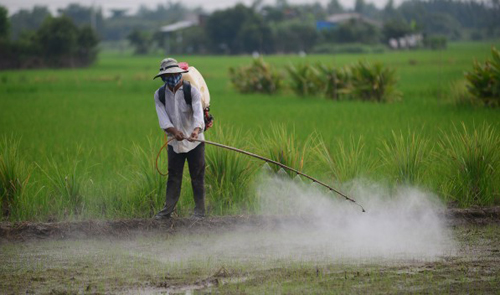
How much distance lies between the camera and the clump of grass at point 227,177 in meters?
6.51

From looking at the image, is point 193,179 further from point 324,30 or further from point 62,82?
point 324,30

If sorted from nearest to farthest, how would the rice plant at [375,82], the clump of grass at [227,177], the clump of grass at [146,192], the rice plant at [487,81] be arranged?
the clump of grass at [146,192] → the clump of grass at [227,177] → the rice plant at [487,81] → the rice plant at [375,82]

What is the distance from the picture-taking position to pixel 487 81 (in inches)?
517

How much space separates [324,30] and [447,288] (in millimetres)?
32779

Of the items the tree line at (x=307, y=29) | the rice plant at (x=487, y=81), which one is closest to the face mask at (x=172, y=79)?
the rice plant at (x=487, y=81)

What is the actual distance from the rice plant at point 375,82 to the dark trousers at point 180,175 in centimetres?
1015

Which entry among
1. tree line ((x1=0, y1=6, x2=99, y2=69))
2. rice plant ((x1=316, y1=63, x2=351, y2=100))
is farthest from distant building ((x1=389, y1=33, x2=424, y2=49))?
tree line ((x1=0, y1=6, x2=99, y2=69))

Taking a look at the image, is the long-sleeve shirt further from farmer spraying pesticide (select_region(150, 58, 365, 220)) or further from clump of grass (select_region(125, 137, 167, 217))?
clump of grass (select_region(125, 137, 167, 217))

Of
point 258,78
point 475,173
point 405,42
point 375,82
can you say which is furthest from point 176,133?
point 405,42

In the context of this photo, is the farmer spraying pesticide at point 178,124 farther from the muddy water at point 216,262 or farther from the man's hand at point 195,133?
the muddy water at point 216,262

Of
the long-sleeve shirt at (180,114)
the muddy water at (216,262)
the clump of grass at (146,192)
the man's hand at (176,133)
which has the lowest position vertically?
the muddy water at (216,262)

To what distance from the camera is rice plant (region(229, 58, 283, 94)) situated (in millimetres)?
19359

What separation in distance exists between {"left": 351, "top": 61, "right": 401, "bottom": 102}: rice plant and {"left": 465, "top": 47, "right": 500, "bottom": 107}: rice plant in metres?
2.45

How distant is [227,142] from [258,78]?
1318 cm
